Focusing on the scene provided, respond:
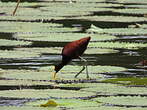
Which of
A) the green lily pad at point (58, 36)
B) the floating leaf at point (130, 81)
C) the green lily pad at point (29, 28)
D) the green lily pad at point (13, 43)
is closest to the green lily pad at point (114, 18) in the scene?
the green lily pad at point (29, 28)

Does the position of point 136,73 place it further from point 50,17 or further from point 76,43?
point 50,17

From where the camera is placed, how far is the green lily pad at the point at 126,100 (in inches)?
157

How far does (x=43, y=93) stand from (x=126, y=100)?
1.51ft

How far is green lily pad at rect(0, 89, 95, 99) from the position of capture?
13.8ft

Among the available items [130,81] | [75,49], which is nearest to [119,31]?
[130,81]

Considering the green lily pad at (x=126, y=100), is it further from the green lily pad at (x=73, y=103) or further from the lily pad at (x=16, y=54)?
the lily pad at (x=16, y=54)

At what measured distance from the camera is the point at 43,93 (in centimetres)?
429

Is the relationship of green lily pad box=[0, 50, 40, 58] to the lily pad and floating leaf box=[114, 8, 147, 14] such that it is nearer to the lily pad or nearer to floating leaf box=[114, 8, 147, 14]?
the lily pad

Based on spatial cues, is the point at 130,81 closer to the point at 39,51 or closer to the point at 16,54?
the point at 16,54

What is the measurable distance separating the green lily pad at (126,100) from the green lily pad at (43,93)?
0.15 meters

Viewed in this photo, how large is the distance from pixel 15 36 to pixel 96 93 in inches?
107

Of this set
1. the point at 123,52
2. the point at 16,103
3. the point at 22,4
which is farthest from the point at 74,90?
the point at 22,4

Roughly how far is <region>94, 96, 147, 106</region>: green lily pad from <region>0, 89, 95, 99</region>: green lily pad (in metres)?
0.15

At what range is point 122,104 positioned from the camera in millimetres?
3982
